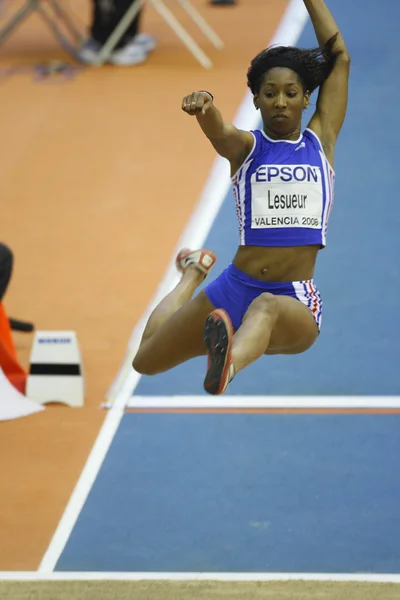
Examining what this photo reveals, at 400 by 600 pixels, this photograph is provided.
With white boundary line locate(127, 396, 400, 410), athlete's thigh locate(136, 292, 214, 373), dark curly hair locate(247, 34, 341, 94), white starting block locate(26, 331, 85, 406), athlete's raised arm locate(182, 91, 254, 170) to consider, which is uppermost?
dark curly hair locate(247, 34, 341, 94)

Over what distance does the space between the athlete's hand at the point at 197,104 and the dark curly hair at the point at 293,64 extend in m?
0.54

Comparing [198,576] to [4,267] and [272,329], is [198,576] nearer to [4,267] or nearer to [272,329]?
[272,329]

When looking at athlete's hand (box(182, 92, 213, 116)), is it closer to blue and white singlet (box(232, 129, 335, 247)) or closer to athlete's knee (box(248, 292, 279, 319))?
blue and white singlet (box(232, 129, 335, 247))

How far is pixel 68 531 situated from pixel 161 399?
138 centimetres

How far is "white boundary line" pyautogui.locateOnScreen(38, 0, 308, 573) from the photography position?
591 centimetres

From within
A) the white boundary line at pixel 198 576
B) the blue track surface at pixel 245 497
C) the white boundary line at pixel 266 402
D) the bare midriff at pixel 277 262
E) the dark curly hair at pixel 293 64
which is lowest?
the white boundary line at pixel 198 576

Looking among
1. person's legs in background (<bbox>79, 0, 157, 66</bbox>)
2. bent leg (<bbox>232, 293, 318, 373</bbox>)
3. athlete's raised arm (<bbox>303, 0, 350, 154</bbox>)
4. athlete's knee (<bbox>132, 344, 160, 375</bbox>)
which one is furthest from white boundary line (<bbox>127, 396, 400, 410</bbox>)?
person's legs in background (<bbox>79, 0, 157, 66</bbox>)

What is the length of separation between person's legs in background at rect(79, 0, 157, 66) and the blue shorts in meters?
8.06

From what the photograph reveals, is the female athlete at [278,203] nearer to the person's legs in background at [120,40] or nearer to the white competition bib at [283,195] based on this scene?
the white competition bib at [283,195]

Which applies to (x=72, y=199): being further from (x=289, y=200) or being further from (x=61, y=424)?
(x=289, y=200)

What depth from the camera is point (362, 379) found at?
7.12 meters

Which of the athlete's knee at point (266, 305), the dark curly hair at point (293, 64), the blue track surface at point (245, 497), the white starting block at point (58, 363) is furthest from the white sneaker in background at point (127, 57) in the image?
the athlete's knee at point (266, 305)

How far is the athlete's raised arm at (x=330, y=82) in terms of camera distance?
5301mm

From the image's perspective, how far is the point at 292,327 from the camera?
500 cm
